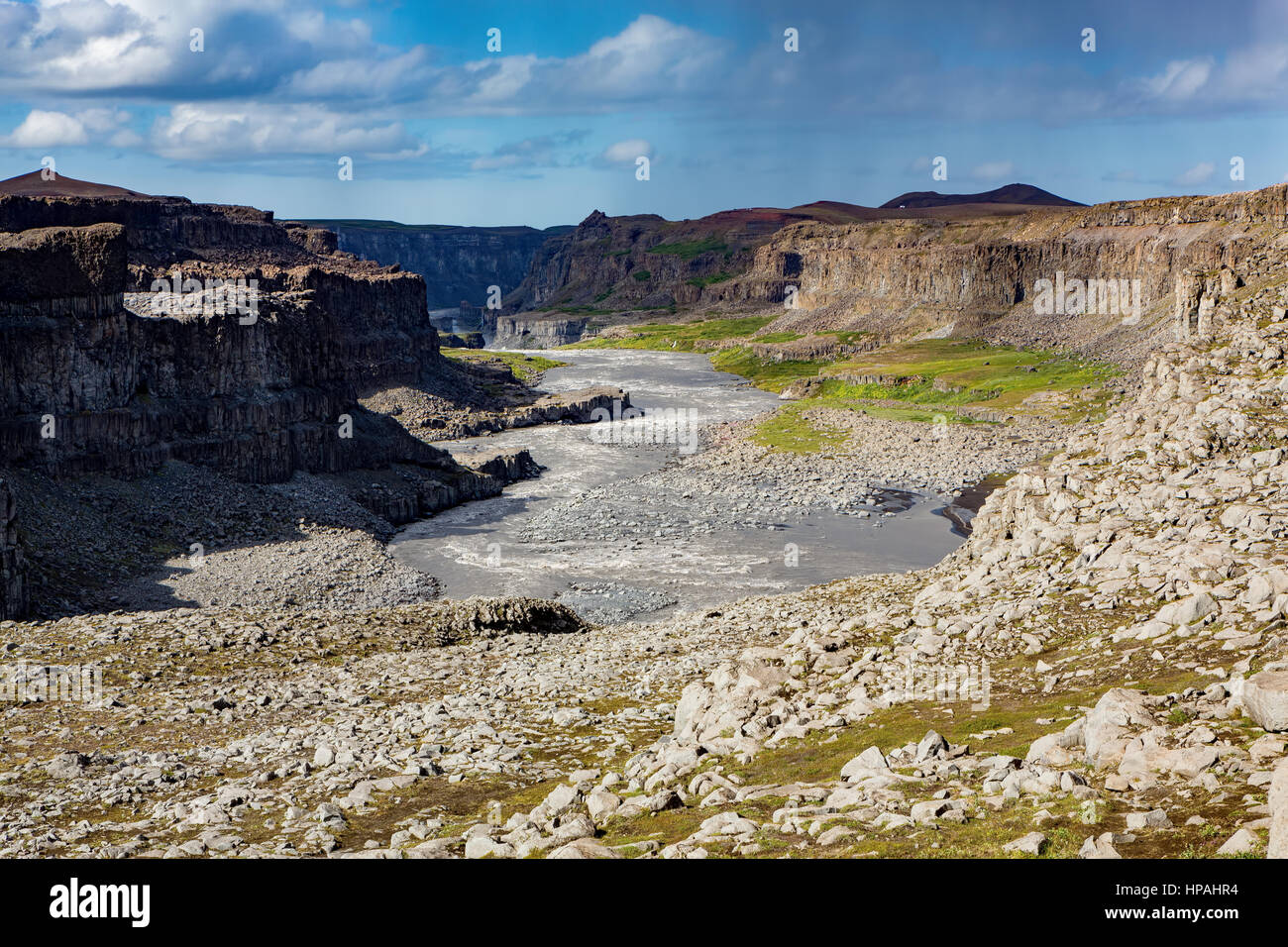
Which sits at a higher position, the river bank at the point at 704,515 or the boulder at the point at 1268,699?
the boulder at the point at 1268,699

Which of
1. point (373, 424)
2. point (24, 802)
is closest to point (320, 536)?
point (373, 424)

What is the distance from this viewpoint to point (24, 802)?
78.0 feet

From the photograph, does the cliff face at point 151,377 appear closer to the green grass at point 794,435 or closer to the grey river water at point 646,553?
the grey river water at point 646,553

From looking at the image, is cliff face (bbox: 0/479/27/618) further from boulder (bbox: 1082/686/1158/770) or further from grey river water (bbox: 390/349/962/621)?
boulder (bbox: 1082/686/1158/770)

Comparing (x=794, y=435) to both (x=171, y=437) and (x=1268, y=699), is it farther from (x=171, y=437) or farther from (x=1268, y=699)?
(x=1268, y=699)

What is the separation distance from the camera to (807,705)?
2598 cm

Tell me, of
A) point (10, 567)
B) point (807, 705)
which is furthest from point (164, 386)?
point (807, 705)

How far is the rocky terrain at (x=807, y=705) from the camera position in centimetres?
1605

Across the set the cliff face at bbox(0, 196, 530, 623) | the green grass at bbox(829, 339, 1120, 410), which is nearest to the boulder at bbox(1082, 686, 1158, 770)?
the cliff face at bbox(0, 196, 530, 623)

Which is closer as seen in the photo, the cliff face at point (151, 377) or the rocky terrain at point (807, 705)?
the rocky terrain at point (807, 705)

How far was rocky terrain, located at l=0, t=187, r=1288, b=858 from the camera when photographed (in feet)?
52.6

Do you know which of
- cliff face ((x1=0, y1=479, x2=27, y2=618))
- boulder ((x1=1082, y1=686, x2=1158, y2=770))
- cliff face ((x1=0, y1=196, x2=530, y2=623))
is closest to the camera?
boulder ((x1=1082, y1=686, x2=1158, y2=770))

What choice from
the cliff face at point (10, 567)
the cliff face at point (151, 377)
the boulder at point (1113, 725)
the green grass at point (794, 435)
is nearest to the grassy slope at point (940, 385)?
the green grass at point (794, 435)
